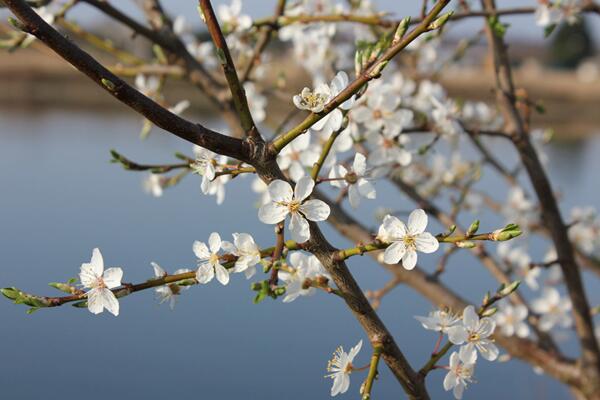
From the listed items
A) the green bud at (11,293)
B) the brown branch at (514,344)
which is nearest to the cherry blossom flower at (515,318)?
the brown branch at (514,344)

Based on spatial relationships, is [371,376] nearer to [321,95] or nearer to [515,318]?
[321,95]

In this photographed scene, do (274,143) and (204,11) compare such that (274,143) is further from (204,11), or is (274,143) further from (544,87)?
(544,87)

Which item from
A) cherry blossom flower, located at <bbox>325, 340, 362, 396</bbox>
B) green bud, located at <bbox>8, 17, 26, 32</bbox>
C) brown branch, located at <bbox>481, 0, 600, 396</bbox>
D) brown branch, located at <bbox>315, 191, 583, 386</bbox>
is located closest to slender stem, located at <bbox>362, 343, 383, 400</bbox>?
cherry blossom flower, located at <bbox>325, 340, 362, 396</bbox>

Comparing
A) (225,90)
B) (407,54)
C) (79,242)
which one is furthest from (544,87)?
(225,90)

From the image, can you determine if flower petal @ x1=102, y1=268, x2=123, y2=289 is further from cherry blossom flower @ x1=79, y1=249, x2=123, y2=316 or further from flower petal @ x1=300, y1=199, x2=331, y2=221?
flower petal @ x1=300, y1=199, x2=331, y2=221

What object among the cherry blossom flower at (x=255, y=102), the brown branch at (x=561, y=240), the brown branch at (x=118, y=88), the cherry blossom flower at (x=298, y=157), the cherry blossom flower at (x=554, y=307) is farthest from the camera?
the cherry blossom flower at (x=554, y=307)

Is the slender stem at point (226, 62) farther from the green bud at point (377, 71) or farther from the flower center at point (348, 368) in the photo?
the flower center at point (348, 368)
